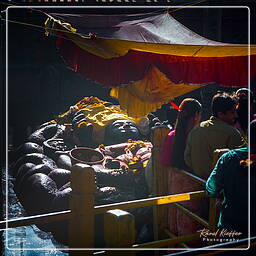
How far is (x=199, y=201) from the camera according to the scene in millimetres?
3934

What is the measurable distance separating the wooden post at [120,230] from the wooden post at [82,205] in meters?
0.30

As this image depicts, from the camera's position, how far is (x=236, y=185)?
274cm

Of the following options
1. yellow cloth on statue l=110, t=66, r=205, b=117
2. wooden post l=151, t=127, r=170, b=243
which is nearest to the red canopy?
yellow cloth on statue l=110, t=66, r=205, b=117

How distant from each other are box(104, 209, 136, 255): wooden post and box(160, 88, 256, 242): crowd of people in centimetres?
86

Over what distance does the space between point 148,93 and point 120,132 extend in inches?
59.5

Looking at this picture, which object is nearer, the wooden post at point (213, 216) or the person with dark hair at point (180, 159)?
the wooden post at point (213, 216)

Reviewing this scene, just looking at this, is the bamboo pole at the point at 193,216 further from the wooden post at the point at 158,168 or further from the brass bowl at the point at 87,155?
the brass bowl at the point at 87,155

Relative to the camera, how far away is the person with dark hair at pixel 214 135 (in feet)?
11.8

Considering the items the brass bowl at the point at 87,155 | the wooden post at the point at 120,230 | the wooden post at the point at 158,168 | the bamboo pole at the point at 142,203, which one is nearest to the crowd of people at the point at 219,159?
the wooden post at the point at 158,168

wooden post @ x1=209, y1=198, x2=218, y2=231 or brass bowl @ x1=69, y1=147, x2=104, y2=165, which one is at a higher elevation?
brass bowl @ x1=69, y1=147, x2=104, y2=165

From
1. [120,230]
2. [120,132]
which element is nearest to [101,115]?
[120,132]

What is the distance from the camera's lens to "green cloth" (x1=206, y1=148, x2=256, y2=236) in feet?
8.86

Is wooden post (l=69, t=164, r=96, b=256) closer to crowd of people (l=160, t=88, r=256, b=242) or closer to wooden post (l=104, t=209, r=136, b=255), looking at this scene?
wooden post (l=104, t=209, r=136, b=255)

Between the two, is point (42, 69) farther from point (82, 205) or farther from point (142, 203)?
point (82, 205)
